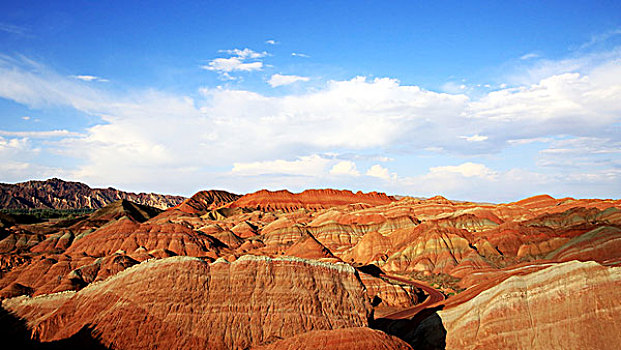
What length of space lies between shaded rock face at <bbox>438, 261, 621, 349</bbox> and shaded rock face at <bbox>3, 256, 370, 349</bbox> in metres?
7.85

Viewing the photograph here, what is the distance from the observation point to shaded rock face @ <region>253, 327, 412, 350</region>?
2214 cm

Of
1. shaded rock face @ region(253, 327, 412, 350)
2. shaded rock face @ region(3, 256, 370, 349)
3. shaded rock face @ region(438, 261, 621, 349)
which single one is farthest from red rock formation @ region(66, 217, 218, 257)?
shaded rock face @ region(438, 261, 621, 349)

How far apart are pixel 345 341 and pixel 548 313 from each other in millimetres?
12405

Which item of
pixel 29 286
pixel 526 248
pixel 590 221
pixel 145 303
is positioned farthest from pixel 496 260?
pixel 29 286

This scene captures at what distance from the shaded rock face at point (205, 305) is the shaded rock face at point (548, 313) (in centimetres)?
785

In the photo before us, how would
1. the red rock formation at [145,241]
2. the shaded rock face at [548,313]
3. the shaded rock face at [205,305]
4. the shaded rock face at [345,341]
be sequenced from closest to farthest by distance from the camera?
the shaded rock face at [345,341]
the shaded rock face at [548,313]
the shaded rock face at [205,305]
the red rock formation at [145,241]

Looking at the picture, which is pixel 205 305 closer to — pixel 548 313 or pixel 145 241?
pixel 548 313

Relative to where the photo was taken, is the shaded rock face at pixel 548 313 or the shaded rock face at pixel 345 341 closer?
the shaded rock face at pixel 345 341

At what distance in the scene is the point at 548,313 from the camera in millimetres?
24922

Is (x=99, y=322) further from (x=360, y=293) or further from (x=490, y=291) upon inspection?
(x=490, y=291)

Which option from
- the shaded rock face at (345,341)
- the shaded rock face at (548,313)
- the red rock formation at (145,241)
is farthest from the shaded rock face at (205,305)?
the red rock formation at (145,241)

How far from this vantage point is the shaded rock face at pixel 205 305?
1010 inches

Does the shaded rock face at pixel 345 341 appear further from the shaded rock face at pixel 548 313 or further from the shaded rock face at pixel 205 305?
the shaded rock face at pixel 548 313

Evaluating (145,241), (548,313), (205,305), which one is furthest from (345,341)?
(145,241)
